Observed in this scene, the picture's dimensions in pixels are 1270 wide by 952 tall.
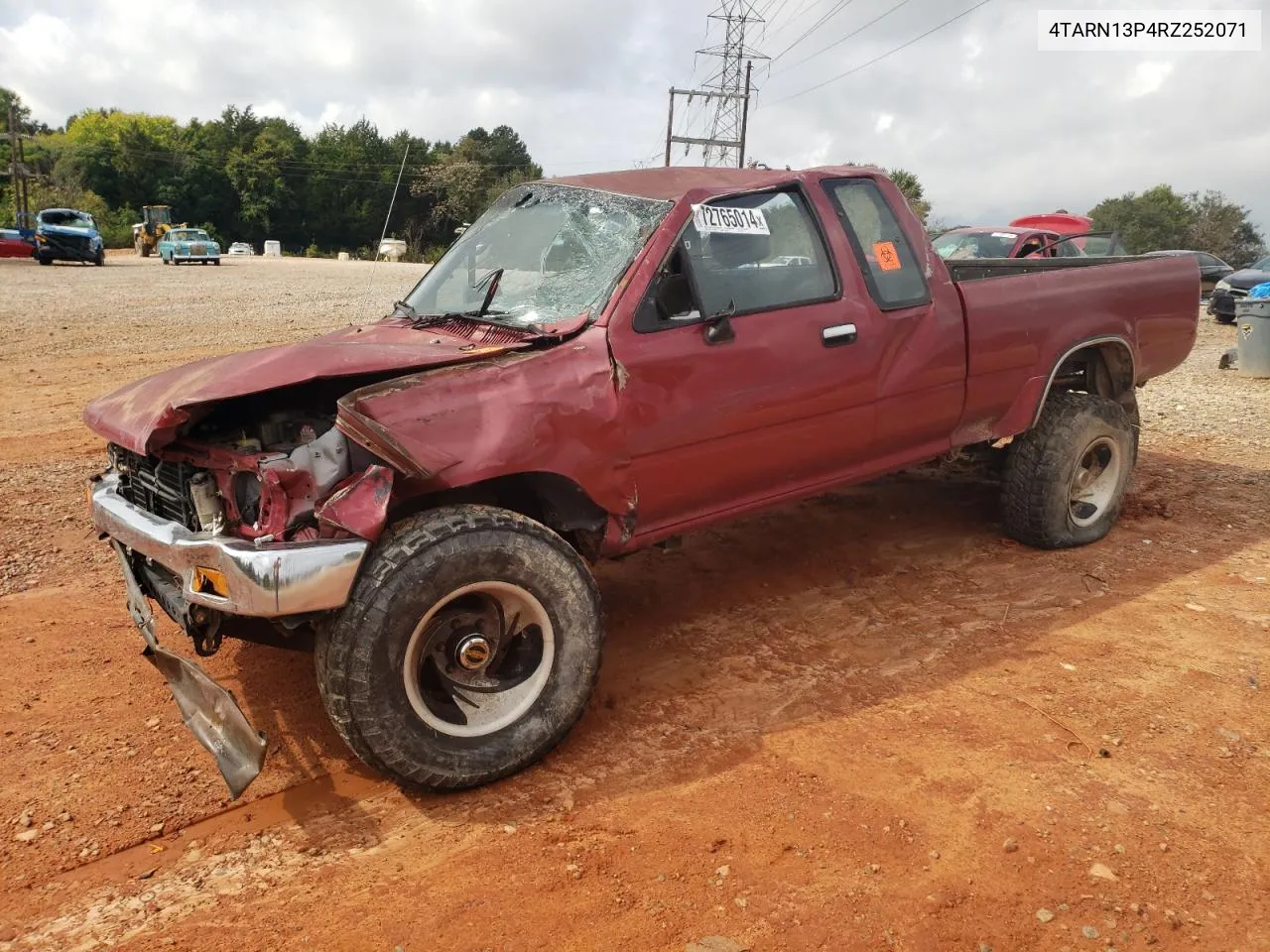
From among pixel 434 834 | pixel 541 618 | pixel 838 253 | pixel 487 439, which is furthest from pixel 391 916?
pixel 838 253

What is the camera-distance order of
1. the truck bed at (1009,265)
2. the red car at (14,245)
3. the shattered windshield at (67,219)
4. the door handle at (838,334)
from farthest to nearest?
the shattered windshield at (67,219) → the red car at (14,245) → the truck bed at (1009,265) → the door handle at (838,334)

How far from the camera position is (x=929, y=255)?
471 centimetres

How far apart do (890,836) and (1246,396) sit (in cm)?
978

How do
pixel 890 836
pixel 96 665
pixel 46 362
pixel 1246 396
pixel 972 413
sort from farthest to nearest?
pixel 46 362, pixel 1246 396, pixel 972 413, pixel 96 665, pixel 890 836

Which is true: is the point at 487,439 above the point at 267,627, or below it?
above

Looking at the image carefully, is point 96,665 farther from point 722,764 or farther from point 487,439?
point 722,764

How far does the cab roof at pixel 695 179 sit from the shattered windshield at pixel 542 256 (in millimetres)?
83

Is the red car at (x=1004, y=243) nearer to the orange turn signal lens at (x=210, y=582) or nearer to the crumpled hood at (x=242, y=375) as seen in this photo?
the crumpled hood at (x=242, y=375)

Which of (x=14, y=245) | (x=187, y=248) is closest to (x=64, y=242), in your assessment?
(x=14, y=245)

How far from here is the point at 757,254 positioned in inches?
164

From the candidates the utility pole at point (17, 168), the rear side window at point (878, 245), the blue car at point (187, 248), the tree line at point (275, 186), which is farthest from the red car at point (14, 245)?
the rear side window at point (878, 245)

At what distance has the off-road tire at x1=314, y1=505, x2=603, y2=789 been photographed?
121 inches

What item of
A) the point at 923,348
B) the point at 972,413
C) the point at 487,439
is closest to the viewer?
the point at 487,439

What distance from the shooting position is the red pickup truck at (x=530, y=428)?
311cm
